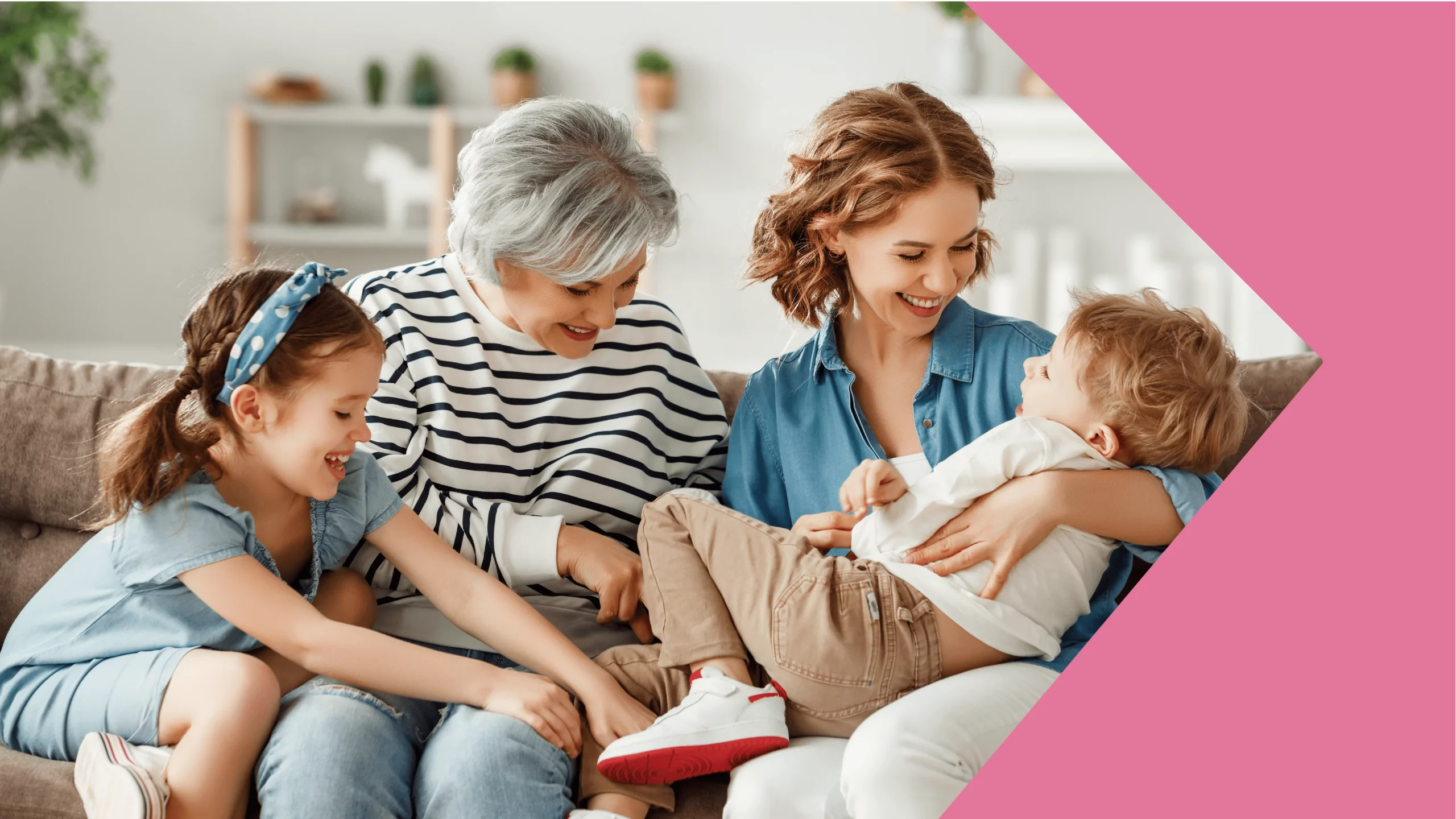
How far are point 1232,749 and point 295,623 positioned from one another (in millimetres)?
972

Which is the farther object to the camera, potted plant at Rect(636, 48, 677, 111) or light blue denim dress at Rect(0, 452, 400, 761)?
potted plant at Rect(636, 48, 677, 111)

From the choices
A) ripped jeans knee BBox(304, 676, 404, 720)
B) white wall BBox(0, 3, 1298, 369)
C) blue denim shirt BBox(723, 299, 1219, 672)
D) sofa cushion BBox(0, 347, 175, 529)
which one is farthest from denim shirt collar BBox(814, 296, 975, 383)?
white wall BBox(0, 3, 1298, 369)

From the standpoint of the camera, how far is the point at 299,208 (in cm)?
489

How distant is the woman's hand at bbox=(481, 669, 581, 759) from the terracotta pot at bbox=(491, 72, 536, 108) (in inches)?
148

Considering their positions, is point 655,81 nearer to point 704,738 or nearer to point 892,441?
point 892,441

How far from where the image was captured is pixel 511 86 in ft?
15.7

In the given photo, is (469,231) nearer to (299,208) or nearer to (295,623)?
(295,623)

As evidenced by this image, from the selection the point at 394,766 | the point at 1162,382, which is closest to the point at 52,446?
the point at 394,766

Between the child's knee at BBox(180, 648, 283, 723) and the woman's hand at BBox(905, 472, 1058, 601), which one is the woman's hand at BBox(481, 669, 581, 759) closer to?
the child's knee at BBox(180, 648, 283, 723)

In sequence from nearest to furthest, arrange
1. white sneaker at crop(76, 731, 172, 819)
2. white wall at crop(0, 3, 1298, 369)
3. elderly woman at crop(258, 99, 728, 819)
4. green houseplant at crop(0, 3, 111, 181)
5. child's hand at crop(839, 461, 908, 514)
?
white sneaker at crop(76, 731, 172, 819)
child's hand at crop(839, 461, 908, 514)
elderly woman at crop(258, 99, 728, 819)
green houseplant at crop(0, 3, 111, 181)
white wall at crop(0, 3, 1298, 369)

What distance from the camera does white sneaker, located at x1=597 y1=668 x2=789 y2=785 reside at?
1.25 meters

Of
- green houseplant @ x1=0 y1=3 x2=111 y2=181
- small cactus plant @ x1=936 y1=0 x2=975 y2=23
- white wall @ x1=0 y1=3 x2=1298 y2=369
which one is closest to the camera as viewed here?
green houseplant @ x1=0 y1=3 x2=111 y2=181

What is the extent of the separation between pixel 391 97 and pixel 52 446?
355 centimetres

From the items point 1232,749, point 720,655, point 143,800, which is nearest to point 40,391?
point 143,800
